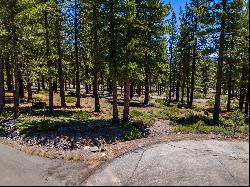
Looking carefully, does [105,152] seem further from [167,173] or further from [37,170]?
[167,173]

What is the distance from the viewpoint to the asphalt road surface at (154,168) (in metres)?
14.3

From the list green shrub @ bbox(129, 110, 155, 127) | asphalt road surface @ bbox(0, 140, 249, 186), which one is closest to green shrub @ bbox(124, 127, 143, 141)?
green shrub @ bbox(129, 110, 155, 127)

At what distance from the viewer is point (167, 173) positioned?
587 inches

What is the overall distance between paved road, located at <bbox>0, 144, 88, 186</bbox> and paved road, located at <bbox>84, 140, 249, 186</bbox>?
3.80ft

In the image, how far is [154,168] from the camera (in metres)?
15.6

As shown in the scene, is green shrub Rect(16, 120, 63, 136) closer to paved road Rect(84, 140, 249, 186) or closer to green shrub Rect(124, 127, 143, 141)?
green shrub Rect(124, 127, 143, 141)

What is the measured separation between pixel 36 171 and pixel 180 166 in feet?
21.1

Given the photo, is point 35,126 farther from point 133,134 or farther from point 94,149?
point 133,134

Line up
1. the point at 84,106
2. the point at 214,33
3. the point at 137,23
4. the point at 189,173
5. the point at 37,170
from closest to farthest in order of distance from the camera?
1. the point at 189,173
2. the point at 37,170
3. the point at 137,23
4. the point at 214,33
5. the point at 84,106

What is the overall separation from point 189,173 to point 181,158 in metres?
1.86

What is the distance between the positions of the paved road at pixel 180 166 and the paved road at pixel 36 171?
3.80ft

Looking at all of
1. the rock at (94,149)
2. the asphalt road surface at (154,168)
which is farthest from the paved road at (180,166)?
the rock at (94,149)

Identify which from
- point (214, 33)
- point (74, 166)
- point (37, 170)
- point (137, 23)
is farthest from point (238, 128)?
point (37, 170)

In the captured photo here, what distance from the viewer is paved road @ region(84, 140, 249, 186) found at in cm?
1419
